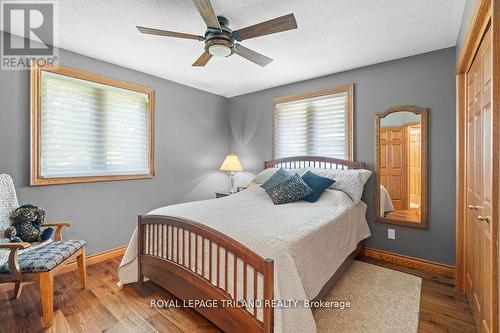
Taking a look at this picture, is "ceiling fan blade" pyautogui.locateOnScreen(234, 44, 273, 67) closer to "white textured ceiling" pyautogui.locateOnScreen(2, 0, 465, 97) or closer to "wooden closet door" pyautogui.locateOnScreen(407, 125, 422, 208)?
"white textured ceiling" pyautogui.locateOnScreen(2, 0, 465, 97)

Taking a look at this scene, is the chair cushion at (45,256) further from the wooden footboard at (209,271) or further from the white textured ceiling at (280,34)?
the white textured ceiling at (280,34)

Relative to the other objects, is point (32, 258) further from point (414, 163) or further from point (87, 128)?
point (414, 163)

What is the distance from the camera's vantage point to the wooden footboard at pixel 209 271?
55.9 inches

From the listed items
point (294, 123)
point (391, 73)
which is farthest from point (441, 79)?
point (294, 123)

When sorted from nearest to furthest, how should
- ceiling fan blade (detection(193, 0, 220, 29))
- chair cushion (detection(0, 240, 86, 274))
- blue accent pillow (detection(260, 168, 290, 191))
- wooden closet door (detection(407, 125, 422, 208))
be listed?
ceiling fan blade (detection(193, 0, 220, 29)) < chair cushion (detection(0, 240, 86, 274)) < wooden closet door (detection(407, 125, 422, 208)) < blue accent pillow (detection(260, 168, 290, 191))

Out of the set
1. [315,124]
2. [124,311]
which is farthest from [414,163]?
[124,311]

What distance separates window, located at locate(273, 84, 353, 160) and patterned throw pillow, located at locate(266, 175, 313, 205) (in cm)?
90

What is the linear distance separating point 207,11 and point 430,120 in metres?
2.66

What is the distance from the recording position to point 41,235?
2.28 m

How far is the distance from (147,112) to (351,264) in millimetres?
3412

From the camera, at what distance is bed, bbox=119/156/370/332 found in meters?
1.41

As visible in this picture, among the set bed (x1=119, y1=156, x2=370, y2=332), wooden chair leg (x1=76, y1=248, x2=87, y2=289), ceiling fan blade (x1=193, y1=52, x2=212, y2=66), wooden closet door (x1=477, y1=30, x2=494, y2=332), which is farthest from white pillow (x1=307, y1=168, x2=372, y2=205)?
wooden chair leg (x1=76, y1=248, x2=87, y2=289)

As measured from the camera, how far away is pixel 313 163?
3637 millimetres

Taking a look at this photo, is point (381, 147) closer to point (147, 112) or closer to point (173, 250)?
point (173, 250)
